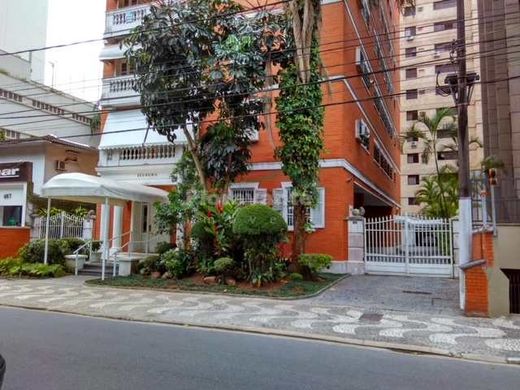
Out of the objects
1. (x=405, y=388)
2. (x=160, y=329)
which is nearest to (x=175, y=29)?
(x=160, y=329)

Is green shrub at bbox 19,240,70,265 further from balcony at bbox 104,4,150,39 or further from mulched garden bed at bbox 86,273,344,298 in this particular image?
balcony at bbox 104,4,150,39

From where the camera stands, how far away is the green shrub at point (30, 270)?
55.2 ft

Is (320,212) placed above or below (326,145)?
below

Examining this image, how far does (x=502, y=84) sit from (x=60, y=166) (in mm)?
20888

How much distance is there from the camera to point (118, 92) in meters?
21.3

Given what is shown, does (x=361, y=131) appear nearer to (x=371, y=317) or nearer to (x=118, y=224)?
(x=118, y=224)

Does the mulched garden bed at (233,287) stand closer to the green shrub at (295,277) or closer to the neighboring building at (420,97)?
the green shrub at (295,277)

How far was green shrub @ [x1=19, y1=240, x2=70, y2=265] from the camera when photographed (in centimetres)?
1794

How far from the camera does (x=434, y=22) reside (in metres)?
53.6

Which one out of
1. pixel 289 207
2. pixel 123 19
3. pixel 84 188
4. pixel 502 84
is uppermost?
pixel 123 19

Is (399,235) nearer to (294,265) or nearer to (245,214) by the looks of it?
(294,265)

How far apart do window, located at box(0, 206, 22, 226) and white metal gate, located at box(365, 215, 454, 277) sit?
16144 millimetres

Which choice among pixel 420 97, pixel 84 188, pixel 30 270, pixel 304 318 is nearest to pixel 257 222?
pixel 304 318

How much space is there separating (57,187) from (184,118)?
490 cm
